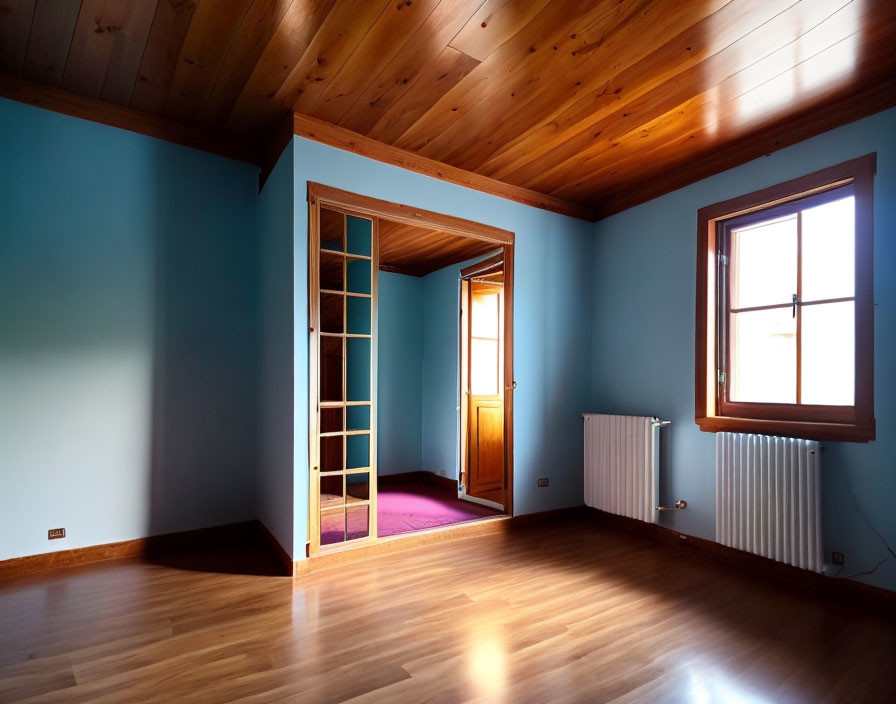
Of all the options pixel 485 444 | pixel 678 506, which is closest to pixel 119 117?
pixel 485 444

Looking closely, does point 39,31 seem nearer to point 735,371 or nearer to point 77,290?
point 77,290

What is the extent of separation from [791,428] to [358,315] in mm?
2847

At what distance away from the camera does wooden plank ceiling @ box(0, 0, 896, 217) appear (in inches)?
87.0

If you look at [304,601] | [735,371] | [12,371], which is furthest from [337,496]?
[735,371]

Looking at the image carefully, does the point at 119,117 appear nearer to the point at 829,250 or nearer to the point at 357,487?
the point at 357,487

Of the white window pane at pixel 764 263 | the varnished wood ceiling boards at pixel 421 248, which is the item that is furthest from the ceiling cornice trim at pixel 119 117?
the white window pane at pixel 764 263

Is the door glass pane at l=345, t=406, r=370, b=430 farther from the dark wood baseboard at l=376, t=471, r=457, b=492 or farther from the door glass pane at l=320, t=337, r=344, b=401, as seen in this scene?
the dark wood baseboard at l=376, t=471, r=457, b=492

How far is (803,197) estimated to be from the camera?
10.2ft

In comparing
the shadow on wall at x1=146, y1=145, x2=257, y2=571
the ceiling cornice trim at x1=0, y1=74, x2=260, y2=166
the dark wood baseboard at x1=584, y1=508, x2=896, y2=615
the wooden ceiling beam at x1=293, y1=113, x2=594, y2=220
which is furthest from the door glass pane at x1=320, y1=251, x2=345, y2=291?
the dark wood baseboard at x1=584, y1=508, x2=896, y2=615

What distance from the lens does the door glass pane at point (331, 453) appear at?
10.5 ft

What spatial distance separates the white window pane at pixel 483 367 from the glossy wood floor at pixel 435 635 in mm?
2233

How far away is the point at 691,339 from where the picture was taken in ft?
11.9

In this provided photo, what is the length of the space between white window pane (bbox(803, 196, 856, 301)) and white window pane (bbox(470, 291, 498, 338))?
2864 millimetres

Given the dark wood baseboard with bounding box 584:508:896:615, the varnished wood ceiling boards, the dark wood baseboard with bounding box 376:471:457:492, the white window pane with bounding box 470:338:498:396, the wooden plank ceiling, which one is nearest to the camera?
the wooden plank ceiling
